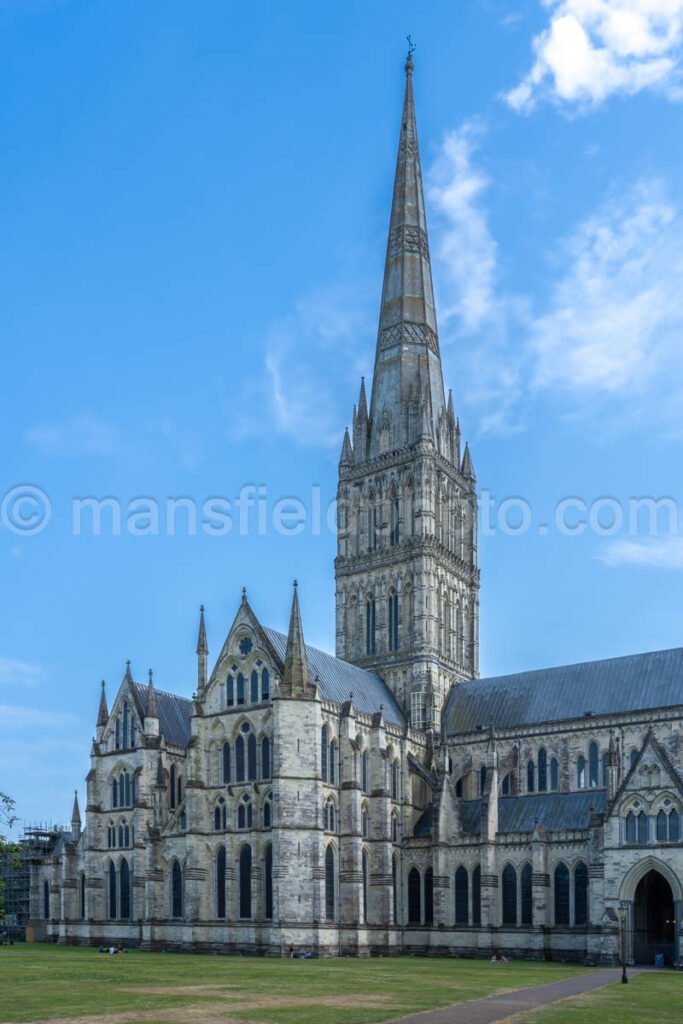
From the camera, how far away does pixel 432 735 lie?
78.6m

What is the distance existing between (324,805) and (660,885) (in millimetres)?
19362

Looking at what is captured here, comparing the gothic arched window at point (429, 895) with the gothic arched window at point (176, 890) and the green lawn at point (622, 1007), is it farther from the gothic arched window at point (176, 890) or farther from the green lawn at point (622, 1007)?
the green lawn at point (622, 1007)

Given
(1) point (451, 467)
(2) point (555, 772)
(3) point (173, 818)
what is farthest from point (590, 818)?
(1) point (451, 467)

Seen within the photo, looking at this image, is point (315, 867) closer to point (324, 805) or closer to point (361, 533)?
point (324, 805)

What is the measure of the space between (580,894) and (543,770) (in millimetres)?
10764

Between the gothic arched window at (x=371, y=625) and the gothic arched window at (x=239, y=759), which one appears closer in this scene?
the gothic arched window at (x=239, y=759)

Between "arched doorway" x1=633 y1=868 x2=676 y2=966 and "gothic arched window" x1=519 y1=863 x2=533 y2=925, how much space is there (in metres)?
6.40

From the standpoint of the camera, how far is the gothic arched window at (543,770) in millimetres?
72562

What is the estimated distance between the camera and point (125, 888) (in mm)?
76375

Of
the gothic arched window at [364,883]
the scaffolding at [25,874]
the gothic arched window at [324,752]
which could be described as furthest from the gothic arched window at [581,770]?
the scaffolding at [25,874]

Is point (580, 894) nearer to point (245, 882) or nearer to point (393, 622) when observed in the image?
point (245, 882)

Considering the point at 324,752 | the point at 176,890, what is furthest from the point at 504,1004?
the point at 176,890

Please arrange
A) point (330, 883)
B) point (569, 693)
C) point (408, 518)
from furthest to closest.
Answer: point (408, 518)
point (569, 693)
point (330, 883)

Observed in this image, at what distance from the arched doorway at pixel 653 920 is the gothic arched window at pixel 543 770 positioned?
10.4 meters
